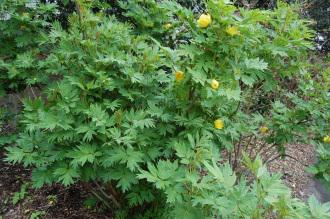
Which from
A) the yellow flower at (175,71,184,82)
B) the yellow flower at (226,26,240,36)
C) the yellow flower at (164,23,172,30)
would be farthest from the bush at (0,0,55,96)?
the yellow flower at (226,26,240,36)

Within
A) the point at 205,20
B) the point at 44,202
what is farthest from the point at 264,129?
the point at 44,202

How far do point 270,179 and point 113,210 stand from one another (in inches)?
62.8

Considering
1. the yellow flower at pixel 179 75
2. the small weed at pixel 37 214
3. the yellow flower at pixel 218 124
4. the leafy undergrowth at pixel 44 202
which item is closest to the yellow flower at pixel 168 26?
the yellow flower at pixel 179 75

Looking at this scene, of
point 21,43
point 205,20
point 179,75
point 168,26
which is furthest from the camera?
point 21,43

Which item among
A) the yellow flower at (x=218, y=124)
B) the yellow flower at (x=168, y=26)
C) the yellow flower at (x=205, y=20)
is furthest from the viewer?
the yellow flower at (x=168, y=26)

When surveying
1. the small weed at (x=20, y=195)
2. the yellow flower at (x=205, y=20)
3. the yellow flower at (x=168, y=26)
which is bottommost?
the small weed at (x=20, y=195)

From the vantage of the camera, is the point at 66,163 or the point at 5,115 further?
the point at 5,115

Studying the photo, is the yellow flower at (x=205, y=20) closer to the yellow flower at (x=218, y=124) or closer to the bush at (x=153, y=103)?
the bush at (x=153, y=103)

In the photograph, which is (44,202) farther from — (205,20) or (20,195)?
(205,20)

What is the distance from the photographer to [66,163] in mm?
2223

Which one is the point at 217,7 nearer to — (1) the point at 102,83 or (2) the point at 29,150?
(1) the point at 102,83

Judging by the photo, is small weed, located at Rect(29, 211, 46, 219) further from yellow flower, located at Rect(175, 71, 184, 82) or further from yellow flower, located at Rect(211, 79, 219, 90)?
yellow flower, located at Rect(211, 79, 219, 90)

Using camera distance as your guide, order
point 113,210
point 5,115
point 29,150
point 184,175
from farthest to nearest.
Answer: point 5,115, point 113,210, point 29,150, point 184,175

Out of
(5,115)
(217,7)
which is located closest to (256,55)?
(217,7)
